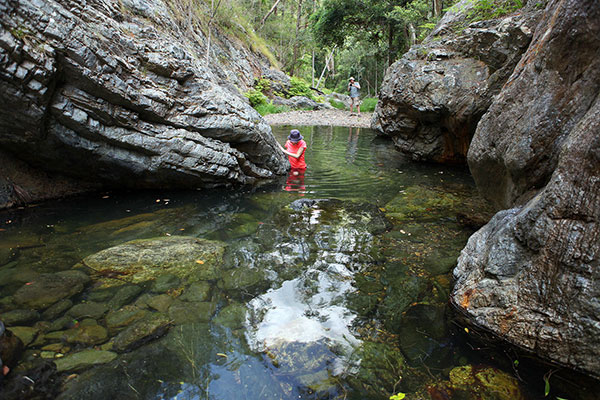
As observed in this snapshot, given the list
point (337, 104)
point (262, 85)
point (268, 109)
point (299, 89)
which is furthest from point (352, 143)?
point (299, 89)

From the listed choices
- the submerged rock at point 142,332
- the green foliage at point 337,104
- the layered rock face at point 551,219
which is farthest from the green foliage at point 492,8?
the green foliage at point 337,104

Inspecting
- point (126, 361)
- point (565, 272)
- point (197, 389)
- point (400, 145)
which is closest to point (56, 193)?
point (126, 361)

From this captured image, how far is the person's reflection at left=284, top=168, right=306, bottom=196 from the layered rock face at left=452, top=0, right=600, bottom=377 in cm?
464

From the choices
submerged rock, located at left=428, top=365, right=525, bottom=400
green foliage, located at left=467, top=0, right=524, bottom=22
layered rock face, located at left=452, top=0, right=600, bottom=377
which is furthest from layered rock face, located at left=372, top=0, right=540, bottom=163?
submerged rock, located at left=428, top=365, right=525, bottom=400

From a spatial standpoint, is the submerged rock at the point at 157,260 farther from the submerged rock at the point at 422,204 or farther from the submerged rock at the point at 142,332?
the submerged rock at the point at 422,204

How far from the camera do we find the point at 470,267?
3670mm

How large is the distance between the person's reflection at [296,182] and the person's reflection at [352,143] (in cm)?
250

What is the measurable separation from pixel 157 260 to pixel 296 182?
4.91 m

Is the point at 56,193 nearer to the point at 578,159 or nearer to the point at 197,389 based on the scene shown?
the point at 197,389

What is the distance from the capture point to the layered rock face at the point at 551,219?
Result: 261cm

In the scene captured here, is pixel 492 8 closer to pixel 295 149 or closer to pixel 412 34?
pixel 295 149

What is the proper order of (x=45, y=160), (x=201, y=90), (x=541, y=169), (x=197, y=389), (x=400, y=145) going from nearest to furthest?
(x=197, y=389) → (x=541, y=169) → (x=45, y=160) → (x=201, y=90) → (x=400, y=145)

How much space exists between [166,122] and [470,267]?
5.96 m

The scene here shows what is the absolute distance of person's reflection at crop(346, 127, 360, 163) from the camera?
11952mm
